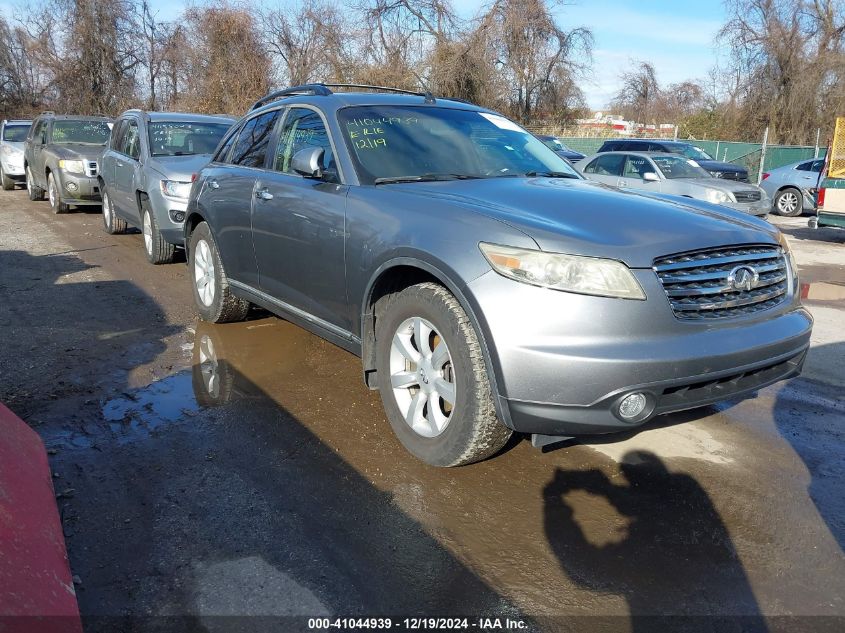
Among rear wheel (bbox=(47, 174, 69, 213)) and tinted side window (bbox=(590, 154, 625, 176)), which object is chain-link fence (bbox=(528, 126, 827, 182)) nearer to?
tinted side window (bbox=(590, 154, 625, 176))

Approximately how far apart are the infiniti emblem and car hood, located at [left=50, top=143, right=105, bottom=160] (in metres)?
12.2

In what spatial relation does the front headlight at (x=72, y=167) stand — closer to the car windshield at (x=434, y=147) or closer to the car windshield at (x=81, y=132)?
the car windshield at (x=81, y=132)

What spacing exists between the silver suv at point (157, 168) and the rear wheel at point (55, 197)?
352 centimetres

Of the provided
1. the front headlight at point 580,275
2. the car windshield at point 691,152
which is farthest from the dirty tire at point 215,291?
the car windshield at point 691,152

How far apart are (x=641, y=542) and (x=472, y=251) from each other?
4.64ft

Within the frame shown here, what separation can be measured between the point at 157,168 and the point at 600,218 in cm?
641

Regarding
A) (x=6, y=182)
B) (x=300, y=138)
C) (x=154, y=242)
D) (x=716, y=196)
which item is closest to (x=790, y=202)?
(x=716, y=196)

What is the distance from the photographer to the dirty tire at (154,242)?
27.2ft

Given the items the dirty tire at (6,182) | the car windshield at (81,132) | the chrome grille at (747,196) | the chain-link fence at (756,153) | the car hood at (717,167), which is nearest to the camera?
the chrome grille at (747,196)

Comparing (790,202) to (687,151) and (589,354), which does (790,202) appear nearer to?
(687,151)

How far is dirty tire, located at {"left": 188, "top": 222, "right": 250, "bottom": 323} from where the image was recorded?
5629 mm

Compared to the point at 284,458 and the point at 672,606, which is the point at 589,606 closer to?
the point at 672,606

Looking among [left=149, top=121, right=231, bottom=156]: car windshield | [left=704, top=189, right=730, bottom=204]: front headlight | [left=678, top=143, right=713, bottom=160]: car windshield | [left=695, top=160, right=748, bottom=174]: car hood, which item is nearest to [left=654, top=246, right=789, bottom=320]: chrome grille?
[left=149, top=121, right=231, bottom=156]: car windshield

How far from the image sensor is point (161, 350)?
17.8 feet
